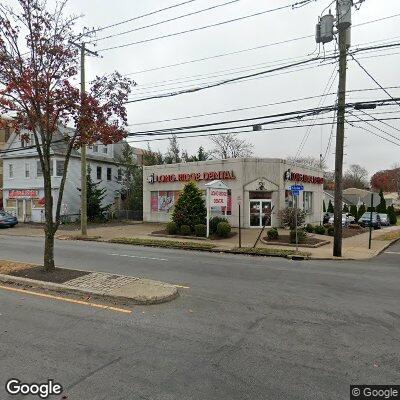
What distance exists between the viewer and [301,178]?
1251 inches

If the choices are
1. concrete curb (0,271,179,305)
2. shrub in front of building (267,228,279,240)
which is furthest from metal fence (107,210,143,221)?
concrete curb (0,271,179,305)

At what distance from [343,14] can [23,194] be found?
31530mm

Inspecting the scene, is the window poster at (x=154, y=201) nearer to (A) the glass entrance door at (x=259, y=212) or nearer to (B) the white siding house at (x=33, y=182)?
(B) the white siding house at (x=33, y=182)

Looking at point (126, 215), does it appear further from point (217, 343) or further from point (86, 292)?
point (217, 343)

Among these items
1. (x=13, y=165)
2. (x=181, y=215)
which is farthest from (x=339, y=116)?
(x=13, y=165)

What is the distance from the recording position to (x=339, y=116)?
1659 centimetres

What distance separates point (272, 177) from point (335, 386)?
24982 millimetres

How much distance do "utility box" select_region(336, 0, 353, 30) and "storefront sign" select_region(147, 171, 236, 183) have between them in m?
14.8

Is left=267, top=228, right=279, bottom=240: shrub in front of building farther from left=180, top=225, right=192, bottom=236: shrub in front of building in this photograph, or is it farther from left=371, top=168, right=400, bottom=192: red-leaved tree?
left=371, top=168, right=400, bottom=192: red-leaved tree

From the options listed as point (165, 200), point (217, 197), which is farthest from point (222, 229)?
point (165, 200)

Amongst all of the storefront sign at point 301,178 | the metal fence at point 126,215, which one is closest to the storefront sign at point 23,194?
the metal fence at point 126,215

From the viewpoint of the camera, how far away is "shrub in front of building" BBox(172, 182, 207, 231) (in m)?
24.9

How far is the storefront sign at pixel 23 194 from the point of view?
119 feet

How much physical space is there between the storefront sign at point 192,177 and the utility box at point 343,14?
1483 cm
